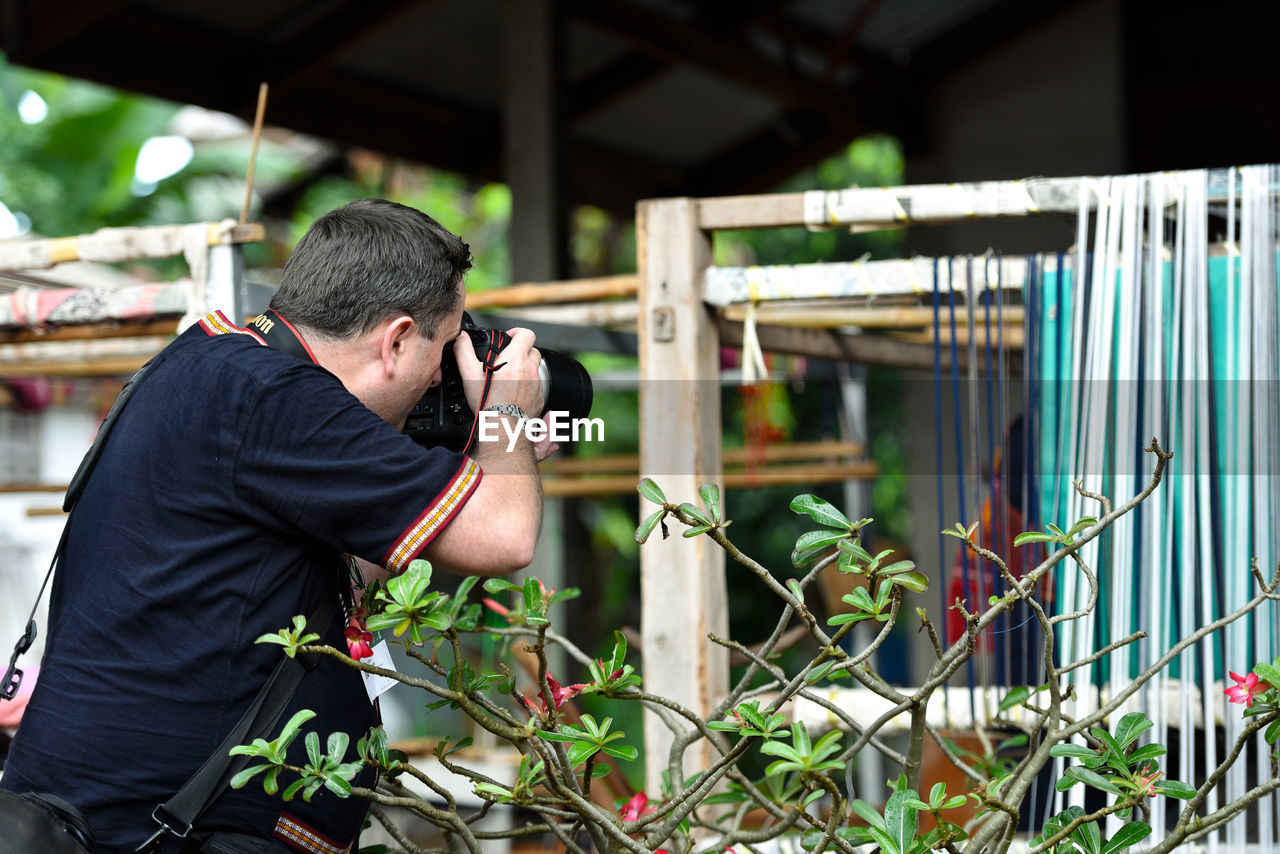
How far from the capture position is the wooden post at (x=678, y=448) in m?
1.72

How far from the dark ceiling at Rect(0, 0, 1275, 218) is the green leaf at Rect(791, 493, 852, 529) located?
332cm

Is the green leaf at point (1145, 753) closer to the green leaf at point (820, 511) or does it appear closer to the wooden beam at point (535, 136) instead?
the green leaf at point (820, 511)

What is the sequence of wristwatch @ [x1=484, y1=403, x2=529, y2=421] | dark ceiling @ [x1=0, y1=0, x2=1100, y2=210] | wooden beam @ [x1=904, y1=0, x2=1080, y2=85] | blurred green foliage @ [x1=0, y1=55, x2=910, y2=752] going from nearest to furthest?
wristwatch @ [x1=484, y1=403, x2=529, y2=421] → dark ceiling @ [x1=0, y1=0, x2=1100, y2=210] → wooden beam @ [x1=904, y1=0, x2=1080, y2=85] → blurred green foliage @ [x1=0, y1=55, x2=910, y2=752]

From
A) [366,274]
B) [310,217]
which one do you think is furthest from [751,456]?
[310,217]

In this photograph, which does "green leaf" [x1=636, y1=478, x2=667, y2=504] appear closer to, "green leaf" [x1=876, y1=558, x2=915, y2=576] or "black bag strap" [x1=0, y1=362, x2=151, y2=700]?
"green leaf" [x1=876, y1=558, x2=915, y2=576]

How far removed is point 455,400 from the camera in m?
1.40

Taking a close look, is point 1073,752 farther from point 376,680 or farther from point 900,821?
point 376,680

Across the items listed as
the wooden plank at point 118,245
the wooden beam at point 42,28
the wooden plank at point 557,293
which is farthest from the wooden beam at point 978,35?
the wooden plank at point 118,245

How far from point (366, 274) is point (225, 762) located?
49 centimetres

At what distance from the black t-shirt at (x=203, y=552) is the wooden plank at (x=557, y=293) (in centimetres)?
114

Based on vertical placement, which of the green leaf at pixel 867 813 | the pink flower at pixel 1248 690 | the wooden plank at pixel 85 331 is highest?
the wooden plank at pixel 85 331

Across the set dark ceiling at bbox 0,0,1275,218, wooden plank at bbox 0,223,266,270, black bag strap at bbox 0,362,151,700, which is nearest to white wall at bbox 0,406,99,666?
dark ceiling at bbox 0,0,1275,218

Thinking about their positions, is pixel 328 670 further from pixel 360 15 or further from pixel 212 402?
pixel 360 15

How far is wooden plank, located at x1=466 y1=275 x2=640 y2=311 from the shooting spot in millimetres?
2367
